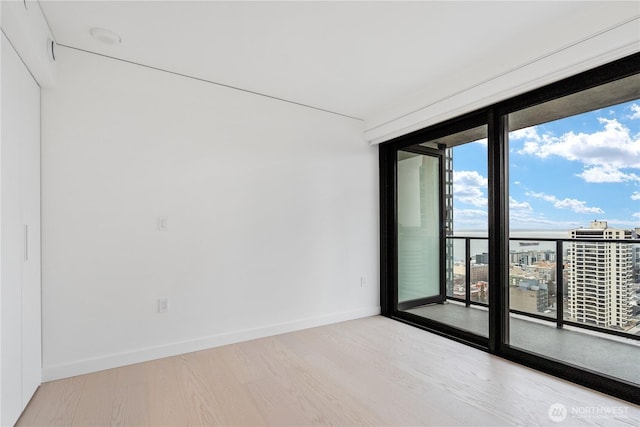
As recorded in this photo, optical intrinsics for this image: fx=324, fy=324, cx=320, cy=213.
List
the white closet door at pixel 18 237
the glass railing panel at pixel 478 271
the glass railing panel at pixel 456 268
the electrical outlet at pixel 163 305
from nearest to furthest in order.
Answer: the white closet door at pixel 18 237, the electrical outlet at pixel 163 305, the glass railing panel at pixel 478 271, the glass railing panel at pixel 456 268

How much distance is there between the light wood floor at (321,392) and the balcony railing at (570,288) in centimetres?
53

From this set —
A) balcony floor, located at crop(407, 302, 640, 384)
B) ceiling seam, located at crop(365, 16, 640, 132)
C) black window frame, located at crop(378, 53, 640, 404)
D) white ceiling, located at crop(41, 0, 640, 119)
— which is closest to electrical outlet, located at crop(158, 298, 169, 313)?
white ceiling, located at crop(41, 0, 640, 119)

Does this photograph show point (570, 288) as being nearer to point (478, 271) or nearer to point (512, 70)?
point (478, 271)

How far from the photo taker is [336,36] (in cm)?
229

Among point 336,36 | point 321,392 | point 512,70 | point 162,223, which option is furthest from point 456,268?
point 162,223

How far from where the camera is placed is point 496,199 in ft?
9.05

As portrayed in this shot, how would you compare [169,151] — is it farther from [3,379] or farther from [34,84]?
[3,379]

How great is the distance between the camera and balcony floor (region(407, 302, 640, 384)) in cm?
225

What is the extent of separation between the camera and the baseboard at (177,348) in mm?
2330

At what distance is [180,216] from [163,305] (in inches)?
29.5

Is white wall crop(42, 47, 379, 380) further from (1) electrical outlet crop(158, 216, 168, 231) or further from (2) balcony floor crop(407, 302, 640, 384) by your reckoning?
(2) balcony floor crop(407, 302, 640, 384)

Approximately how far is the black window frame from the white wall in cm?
105

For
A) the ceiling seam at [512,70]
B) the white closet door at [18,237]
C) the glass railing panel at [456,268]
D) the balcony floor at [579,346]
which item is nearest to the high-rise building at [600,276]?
the balcony floor at [579,346]

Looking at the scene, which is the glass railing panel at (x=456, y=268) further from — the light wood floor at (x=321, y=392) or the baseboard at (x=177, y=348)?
the baseboard at (x=177, y=348)
